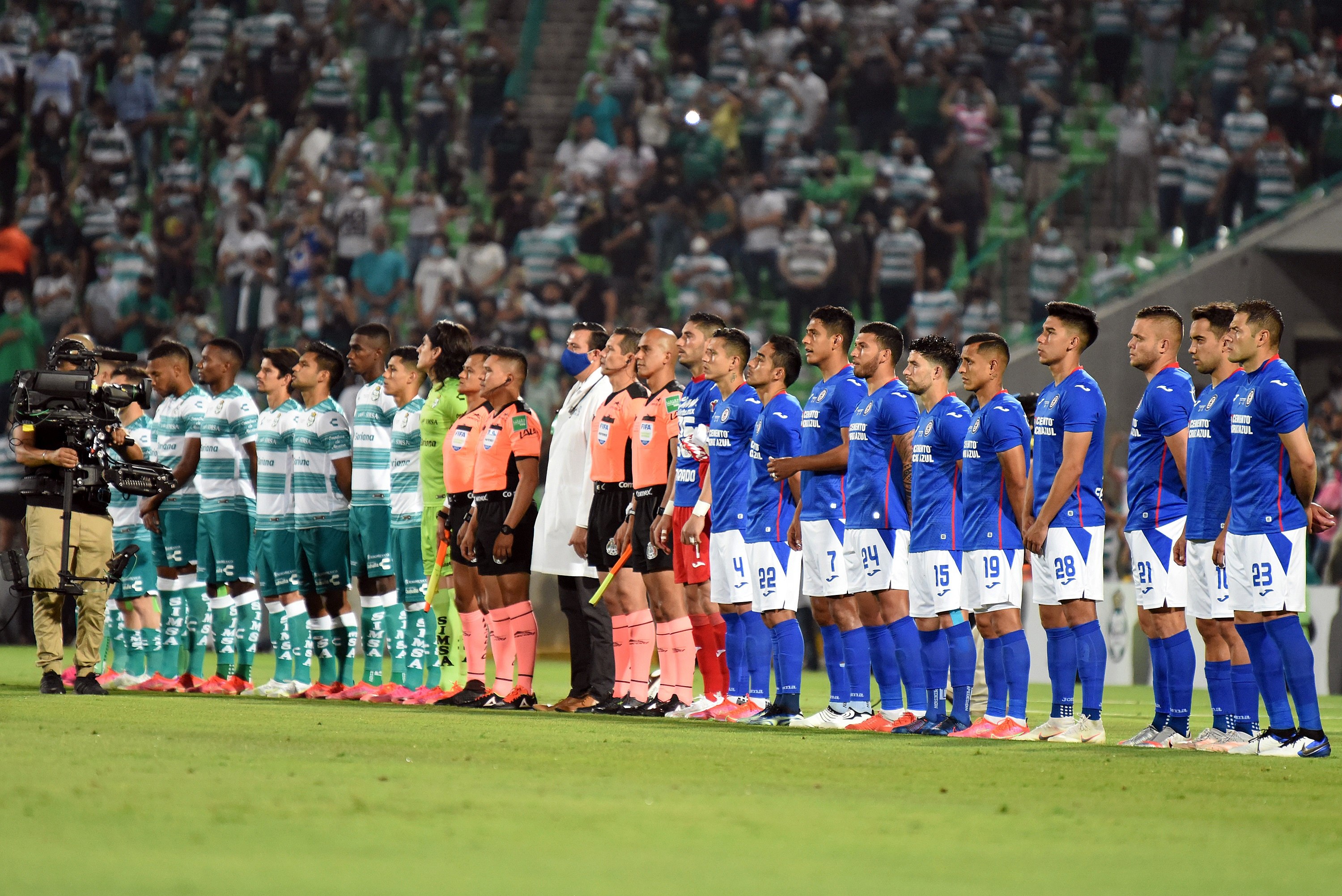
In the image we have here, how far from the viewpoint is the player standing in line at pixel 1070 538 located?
9.23 m

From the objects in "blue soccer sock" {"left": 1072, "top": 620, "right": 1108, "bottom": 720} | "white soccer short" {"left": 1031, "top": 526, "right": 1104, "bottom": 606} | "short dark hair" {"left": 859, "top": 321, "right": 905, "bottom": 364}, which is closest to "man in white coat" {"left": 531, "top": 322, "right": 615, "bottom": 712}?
"short dark hair" {"left": 859, "top": 321, "right": 905, "bottom": 364}

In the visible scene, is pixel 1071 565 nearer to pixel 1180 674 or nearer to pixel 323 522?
pixel 1180 674

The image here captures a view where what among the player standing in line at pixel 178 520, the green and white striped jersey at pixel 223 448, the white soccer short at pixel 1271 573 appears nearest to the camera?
the white soccer short at pixel 1271 573

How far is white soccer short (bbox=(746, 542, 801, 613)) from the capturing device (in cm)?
1041

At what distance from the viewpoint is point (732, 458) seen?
10.7m

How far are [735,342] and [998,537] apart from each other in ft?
7.35

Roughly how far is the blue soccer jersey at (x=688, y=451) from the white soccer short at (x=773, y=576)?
618 mm

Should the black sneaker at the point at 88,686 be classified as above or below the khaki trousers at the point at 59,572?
below

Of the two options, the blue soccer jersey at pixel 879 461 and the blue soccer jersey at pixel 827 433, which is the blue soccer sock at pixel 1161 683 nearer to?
the blue soccer jersey at pixel 879 461

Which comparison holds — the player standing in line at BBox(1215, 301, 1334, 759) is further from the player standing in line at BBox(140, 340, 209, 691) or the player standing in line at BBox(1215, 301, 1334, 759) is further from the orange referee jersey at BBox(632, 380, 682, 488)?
the player standing in line at BBox(140, 340, 209, 691)

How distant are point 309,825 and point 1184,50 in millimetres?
20679

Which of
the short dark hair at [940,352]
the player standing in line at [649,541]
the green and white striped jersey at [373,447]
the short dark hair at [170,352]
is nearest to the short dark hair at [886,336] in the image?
the short dark hair at [940,352]

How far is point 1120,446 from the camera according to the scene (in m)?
19.1

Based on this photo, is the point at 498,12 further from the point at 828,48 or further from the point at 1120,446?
the point at 1120,446
